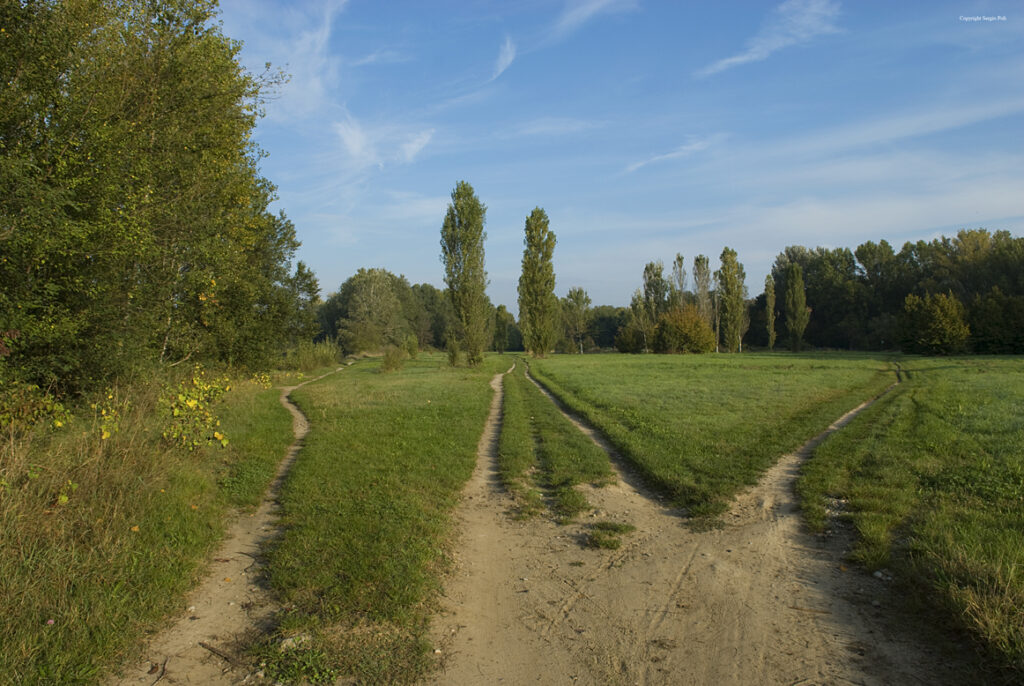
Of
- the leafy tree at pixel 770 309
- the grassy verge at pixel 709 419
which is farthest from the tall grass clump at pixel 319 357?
the leafy tree at pixel 770 309

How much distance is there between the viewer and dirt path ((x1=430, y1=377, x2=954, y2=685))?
150 inches

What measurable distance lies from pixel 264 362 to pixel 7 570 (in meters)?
12.4

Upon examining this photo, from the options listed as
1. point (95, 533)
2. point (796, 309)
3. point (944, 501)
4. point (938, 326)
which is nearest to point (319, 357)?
point (95, 533)

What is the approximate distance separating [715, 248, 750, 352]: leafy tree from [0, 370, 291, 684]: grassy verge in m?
70.7

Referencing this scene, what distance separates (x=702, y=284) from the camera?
76.0 m

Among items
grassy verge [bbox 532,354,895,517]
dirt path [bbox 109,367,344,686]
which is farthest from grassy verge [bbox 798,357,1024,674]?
dirt path [bbox 109,367,344,686]

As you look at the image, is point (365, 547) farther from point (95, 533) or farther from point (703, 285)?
point (703, 285)

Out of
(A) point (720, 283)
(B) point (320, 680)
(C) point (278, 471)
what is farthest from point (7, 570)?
(A) point (720, 283)

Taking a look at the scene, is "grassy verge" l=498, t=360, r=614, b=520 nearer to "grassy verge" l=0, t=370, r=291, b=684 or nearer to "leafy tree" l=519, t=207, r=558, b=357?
"grassy verge" l=0, t=370, r=291, b=684

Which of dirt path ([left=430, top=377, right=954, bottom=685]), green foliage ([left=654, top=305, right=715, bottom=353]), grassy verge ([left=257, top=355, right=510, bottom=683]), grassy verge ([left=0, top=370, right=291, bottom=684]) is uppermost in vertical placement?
green foliage ([left=654, top=305, right=715, bottom=353])

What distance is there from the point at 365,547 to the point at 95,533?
2.40 m

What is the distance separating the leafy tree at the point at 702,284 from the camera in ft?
246

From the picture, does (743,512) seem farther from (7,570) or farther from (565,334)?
(565,334)

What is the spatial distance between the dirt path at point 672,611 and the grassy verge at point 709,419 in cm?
147
